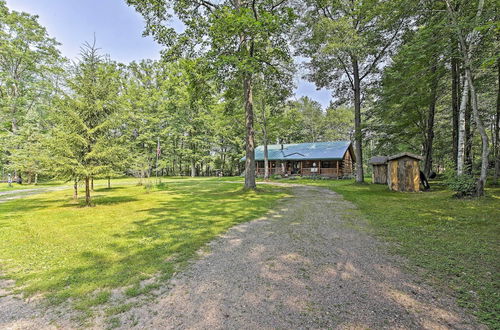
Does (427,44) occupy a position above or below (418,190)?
above

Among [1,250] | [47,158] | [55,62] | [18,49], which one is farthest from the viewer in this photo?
[55,62]

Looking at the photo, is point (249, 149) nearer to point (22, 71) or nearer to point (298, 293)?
point (298, 293)

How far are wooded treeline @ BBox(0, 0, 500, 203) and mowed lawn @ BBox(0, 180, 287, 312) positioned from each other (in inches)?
118

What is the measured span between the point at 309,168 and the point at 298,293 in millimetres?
26304

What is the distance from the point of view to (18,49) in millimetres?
21828

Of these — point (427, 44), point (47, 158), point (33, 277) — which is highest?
point (427, 44)

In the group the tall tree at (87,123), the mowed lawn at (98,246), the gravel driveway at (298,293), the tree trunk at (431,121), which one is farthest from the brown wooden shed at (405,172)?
the tall tree at (87,123)

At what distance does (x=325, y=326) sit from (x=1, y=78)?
34.0m

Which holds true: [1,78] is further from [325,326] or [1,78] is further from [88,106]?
[325,326]

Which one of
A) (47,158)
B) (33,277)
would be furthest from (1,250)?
(47,158)

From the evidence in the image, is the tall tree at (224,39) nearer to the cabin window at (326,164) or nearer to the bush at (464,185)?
the bush at (464,185)

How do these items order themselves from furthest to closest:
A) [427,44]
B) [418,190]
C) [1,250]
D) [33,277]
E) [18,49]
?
1. [18,49]
2. [418,190]
3. [427,44]
4. [1,250]
5. [33,277]

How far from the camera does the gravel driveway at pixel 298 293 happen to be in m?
2.21

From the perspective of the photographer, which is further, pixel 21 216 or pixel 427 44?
pixel 427 44
